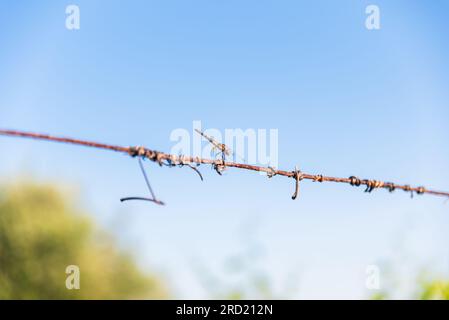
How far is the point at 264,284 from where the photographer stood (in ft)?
57.5

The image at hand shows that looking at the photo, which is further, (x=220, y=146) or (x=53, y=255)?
(x=53, y=255)

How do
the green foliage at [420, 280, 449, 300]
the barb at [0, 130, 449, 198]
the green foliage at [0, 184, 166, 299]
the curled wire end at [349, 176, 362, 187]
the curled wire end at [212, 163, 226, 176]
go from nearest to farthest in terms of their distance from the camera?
the barb at [0, 130, 449, 198]
the curled wire end at [212, 163, 226, 176]
the curled wire end at [349, 176, 362, 187]
the green foliage at [420, 280, 449, 300]
the green foliage at [0, 184, 166, 299]

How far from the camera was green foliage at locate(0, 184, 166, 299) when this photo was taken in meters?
18.3

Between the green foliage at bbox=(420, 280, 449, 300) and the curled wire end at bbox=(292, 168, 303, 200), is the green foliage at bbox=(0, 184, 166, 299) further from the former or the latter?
the curled wire end at bbox=(292, 168, 303, 200)

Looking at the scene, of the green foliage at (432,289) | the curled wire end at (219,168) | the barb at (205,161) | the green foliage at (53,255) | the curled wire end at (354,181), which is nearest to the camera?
the barb at (205,161)

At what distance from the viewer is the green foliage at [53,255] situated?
721 inches

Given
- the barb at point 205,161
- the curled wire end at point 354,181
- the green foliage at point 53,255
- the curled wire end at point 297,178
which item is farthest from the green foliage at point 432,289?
the green foliage at point 53,255

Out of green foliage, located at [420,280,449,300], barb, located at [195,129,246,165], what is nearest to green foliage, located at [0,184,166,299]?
green foliage, located at [420,280,449,300]

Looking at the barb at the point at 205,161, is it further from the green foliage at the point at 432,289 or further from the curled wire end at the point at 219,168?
the green foliage at the point at 432,289

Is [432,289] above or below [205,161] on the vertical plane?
below

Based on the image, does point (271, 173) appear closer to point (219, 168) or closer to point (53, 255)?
point (219, 168)

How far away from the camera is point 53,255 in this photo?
63.7ft

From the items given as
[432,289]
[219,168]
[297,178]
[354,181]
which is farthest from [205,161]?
[432,289]
